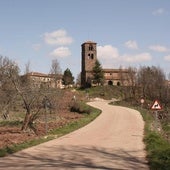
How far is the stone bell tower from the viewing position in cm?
12994

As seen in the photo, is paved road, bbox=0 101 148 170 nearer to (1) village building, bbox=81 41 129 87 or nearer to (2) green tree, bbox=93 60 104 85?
(2) green tree, bbox=93 60 104 85

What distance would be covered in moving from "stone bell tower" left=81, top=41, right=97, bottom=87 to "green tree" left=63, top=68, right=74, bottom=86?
4.07 m

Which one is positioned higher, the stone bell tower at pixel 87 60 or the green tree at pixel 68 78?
the stone bell tower at pixel 87 60

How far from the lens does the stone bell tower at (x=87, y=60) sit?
129938mm

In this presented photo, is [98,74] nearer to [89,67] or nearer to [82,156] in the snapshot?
[89,67]

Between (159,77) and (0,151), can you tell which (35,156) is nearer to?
(0,151)

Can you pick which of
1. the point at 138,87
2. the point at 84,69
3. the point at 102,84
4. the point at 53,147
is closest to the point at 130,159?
the point at 53,147

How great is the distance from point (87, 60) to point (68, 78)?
846 cm

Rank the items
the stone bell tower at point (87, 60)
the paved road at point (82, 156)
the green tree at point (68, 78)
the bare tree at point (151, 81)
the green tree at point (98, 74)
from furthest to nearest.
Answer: the green tree at point (68, 78)
the stone bell tower at point (87, 60)
the green tree at point (98, 74)
the bare tree at point (151, 81)
the paved road at point (82, 156)

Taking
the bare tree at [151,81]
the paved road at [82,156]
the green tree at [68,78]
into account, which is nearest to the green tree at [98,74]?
the green tree at [68,78]

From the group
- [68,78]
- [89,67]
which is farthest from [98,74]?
[68,78]

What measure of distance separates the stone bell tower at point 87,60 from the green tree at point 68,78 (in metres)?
4.07

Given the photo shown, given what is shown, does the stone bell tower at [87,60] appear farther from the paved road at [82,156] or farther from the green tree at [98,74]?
the paved road at [82,156]

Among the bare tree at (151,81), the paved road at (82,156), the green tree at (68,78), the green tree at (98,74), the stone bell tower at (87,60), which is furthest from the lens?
the green tree at (68,78)
